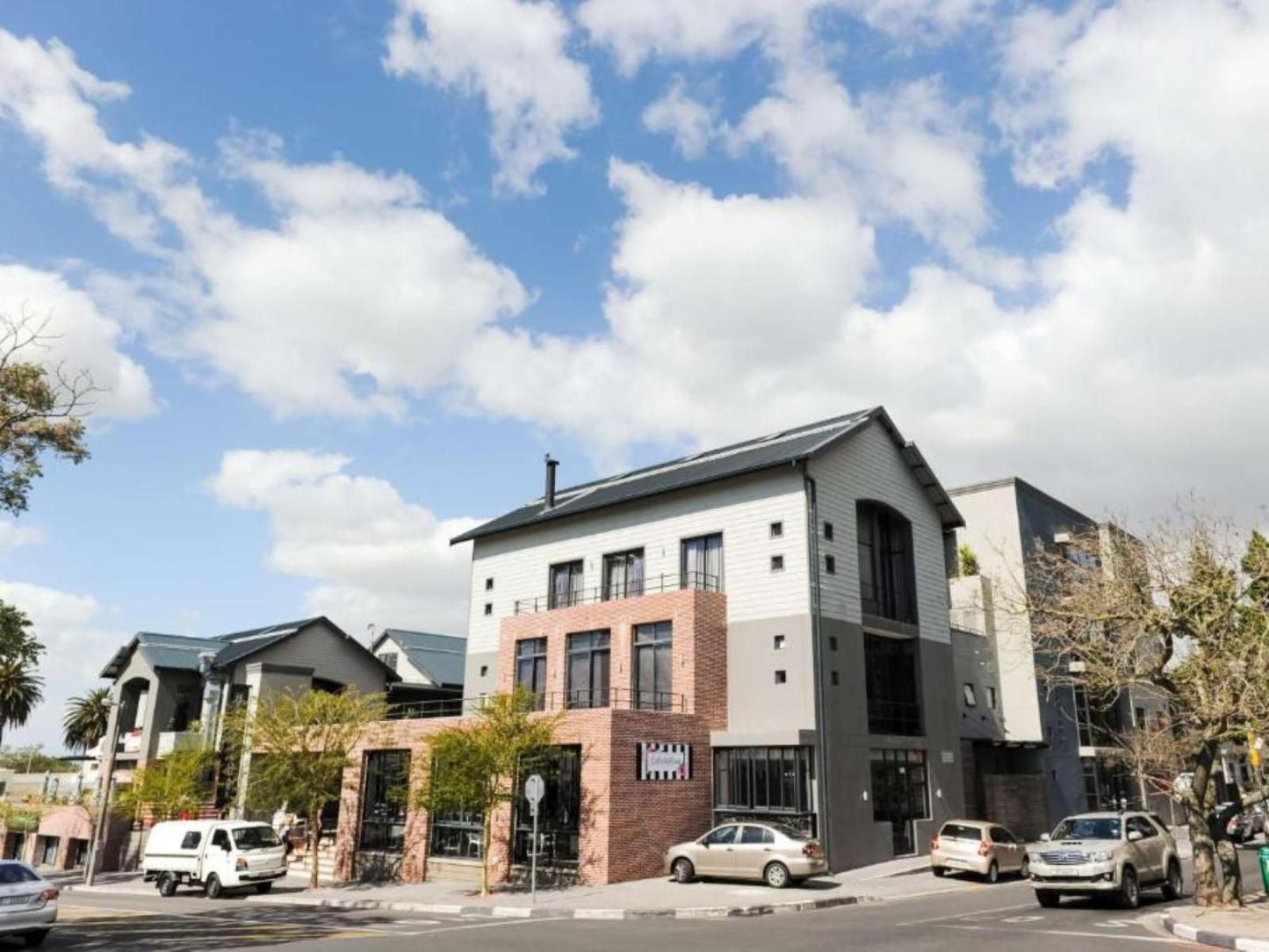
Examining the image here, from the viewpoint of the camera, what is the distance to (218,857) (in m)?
27.3

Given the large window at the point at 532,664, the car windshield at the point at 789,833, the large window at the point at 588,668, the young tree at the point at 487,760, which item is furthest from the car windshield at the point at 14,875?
the large window at the point at 532,664

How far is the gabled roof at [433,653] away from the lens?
51.0m

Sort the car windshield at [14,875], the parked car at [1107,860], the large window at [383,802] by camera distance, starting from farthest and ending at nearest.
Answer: the large window at [383,802] → the parked car at [1107,860] → the car windshield at [14,875]

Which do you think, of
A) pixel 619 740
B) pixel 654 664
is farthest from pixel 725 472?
pixel 619 740

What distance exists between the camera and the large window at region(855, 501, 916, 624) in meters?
32.5

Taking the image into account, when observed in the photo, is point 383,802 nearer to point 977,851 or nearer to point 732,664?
point 732,664

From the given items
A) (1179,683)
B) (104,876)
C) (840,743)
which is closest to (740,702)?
(840,743)

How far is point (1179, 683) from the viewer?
738 inches

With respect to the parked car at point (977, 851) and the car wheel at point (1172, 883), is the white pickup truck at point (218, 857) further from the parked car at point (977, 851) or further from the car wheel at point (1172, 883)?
the car wheel at point (1172, 883)

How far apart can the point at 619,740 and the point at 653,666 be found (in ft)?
16.1

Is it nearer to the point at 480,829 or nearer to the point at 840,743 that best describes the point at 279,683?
the point at 480,829

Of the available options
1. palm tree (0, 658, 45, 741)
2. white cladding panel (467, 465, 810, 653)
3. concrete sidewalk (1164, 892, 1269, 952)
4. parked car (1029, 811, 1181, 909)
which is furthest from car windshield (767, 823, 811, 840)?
palm tree (0, 658, 45, 741)

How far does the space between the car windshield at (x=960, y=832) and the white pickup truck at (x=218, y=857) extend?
18616mm

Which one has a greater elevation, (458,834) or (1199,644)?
(1199,644)
